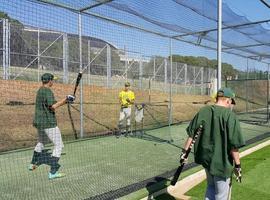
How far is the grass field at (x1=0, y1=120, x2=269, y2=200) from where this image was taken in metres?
5.43

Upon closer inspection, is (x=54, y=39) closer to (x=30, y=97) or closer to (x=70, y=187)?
(x=30, y=97)

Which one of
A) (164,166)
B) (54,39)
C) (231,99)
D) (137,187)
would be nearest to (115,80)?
(54,39)

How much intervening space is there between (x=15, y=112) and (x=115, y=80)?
2904mm

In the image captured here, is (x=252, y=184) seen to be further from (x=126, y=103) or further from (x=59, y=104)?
(x=126, y=103)

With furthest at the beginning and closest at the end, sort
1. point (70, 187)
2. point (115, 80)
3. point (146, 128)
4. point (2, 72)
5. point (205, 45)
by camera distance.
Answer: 1. point (205, 45)
2. point (146, 128)
3. point (115, 80)
4. point (2, 72)
5. point (70, 187)

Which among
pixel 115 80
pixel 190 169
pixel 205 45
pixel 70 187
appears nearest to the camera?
pixel 70 187

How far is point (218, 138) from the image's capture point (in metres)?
3.93

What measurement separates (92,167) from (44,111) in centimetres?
141

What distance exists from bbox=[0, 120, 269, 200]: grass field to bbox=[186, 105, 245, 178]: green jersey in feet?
6.46

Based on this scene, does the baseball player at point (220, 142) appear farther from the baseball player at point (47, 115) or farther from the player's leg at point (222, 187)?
the baseball player at point (47, 115)

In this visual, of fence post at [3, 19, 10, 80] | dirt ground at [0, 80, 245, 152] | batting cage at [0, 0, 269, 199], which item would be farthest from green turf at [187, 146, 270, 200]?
fence post at [3, 19, 10, 80]

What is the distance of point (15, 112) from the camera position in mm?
9430

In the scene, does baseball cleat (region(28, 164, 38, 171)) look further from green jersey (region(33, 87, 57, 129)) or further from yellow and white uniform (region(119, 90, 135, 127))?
yellow and white uniform (region(119, 90, 135, 127))

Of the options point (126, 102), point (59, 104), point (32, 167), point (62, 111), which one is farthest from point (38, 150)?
point (126, 102)
